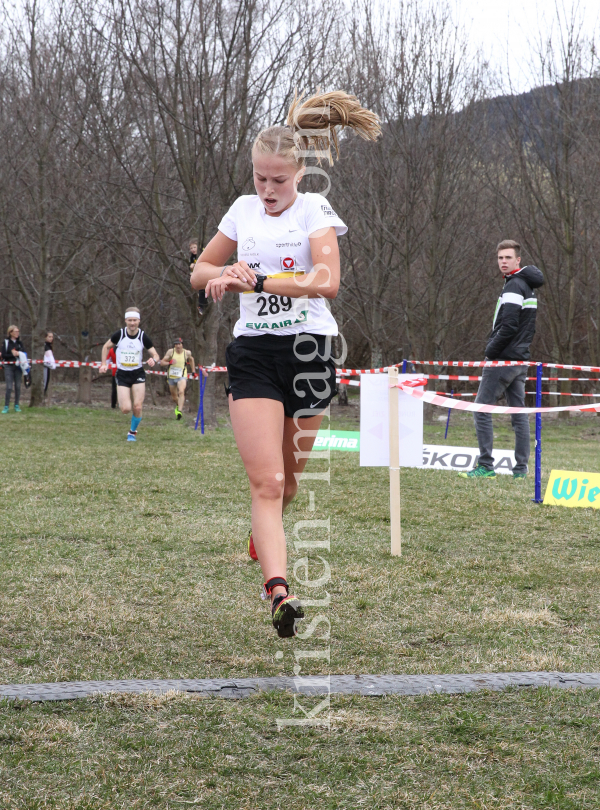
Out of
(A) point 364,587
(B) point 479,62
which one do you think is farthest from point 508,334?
(B) point 479,62

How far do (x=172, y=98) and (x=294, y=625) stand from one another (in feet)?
49.0

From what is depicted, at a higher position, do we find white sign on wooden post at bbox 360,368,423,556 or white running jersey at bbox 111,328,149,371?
white running jersey at bbox 111,328,149,371

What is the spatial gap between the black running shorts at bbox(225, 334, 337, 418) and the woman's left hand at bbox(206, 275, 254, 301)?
0.98ft

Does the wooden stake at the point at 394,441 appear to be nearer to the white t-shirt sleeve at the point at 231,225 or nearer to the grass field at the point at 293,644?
the grass field at the point at 293,644

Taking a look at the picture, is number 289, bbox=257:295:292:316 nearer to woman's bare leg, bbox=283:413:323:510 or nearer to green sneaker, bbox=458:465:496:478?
woman's bare leg, bbox=283:413:323:510

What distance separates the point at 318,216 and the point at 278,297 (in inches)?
14.2

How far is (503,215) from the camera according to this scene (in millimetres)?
22812

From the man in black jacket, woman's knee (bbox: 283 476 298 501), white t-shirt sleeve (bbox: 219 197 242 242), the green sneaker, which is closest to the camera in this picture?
white t-shirt sleeve (bbox: 219 197 242 242)

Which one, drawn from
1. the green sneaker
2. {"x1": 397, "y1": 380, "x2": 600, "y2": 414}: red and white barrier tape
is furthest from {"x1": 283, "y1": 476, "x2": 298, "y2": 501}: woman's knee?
the green sneaker

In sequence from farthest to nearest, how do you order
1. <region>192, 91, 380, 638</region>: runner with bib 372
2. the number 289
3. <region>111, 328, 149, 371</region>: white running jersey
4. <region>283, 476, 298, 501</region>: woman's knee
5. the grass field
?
<region>111, 328, 149, 371</region>: white running jersey, <region>283, 476, 298, 501</region>: woman's knee, the number 289, <region>192, 91, 380, 638</region>: runner with bib 372, the grass field

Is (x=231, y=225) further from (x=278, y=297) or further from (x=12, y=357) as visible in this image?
(x=12, y=357)

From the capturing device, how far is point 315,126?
3.44 m

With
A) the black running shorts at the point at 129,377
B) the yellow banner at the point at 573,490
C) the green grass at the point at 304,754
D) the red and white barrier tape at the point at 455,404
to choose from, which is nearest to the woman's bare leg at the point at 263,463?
the green grass at the point at 304,754

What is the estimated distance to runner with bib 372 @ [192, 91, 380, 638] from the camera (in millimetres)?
3189
